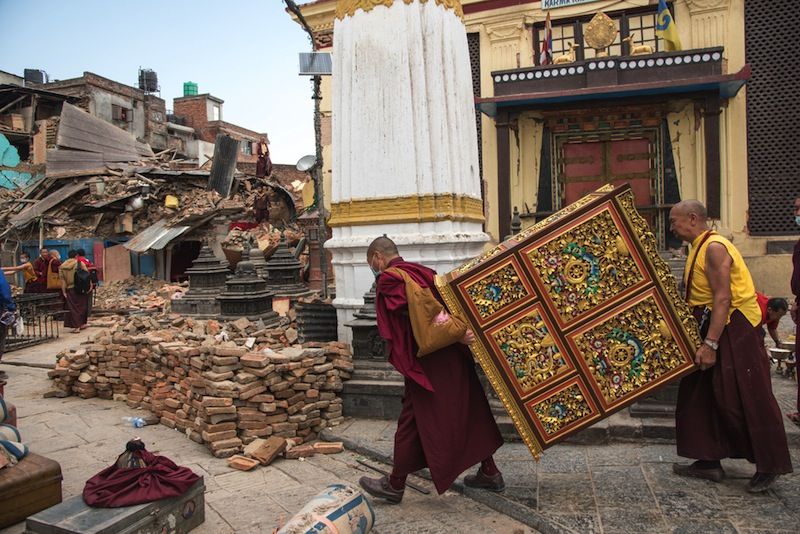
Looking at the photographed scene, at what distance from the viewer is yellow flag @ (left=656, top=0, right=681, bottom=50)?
11.4m

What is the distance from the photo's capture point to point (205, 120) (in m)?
36.1

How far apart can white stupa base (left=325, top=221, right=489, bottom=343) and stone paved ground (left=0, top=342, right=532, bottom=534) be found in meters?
1.92

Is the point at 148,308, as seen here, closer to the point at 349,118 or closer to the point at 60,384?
the point at 60,384

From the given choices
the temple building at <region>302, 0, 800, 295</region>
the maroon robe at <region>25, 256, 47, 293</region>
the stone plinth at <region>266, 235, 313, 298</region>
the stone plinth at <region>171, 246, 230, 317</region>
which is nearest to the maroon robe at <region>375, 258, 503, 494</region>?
the stone plinth at <region>266, 235, 313, 298</region>

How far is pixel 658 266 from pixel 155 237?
18.2 m

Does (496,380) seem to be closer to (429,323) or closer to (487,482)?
(429,323)

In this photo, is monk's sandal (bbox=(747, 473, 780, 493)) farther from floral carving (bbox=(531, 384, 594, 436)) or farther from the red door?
the red door

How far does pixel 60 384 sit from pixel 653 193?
11334 mm

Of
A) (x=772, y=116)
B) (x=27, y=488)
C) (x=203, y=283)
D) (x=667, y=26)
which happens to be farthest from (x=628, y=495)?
(x=772, y=116)

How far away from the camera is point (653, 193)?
491 inches

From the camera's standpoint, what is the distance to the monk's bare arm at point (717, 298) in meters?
3.50

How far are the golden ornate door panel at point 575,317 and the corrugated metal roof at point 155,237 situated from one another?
1694 cm

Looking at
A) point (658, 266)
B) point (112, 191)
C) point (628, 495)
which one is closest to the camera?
point (658, 266)

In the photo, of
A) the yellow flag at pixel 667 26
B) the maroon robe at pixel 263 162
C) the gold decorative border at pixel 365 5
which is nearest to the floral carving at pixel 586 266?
the gold decorative border at pixel 365 5
